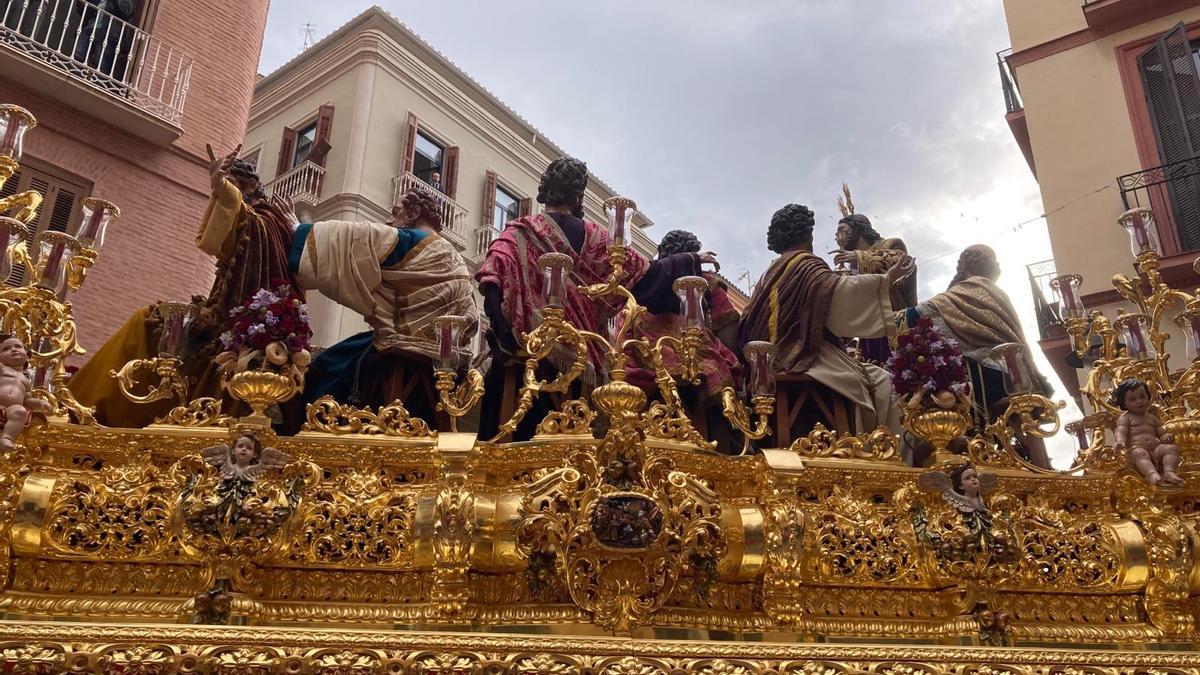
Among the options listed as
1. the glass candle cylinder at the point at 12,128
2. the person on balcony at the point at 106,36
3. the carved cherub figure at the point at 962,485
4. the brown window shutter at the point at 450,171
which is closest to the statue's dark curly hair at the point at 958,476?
the carved cherub figure at the point at 962,485

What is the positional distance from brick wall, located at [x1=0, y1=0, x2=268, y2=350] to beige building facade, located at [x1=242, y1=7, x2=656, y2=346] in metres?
3.99

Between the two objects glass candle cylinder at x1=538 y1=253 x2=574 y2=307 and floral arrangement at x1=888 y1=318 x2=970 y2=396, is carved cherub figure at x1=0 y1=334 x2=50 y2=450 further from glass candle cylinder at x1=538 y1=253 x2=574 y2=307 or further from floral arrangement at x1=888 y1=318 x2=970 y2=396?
floral arrangement at x1=888 y1=318 x2=970 y2=396

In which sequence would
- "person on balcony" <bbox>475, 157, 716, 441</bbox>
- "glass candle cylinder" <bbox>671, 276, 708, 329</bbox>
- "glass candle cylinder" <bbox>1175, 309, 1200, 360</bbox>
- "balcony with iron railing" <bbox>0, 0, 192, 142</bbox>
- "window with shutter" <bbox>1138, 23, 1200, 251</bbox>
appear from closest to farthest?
"glass candle cylinder" <bbox>671, 276, 708, 329</bbox> < "glass candle cylinder" <bbox>1175, 309, 1200, 360</bbox> < "person on balcony" <bbox>475, 157, 716, 441</bbox> < "balcony with iron railing" <bbox>0, 0, 192, 142</bbox> < "window with shutter" <bbox>1138, 23, 1200, 251</bbox>

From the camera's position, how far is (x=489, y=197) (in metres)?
16.7

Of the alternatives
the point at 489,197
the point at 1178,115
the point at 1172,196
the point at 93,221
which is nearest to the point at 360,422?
the point at 93,221

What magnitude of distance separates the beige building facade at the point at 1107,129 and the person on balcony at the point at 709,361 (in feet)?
16.8

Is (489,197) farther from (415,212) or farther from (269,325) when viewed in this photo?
(269,325)

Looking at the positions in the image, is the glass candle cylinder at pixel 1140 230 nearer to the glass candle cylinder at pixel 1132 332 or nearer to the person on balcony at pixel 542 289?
the glass candle cylinder at pixel 1132 332

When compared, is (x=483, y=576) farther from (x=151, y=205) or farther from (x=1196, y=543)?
(x=151, y=205)

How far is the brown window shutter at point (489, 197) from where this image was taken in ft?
54.2

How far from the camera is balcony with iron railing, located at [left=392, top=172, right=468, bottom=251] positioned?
15062mm

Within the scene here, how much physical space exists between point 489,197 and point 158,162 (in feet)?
25.8

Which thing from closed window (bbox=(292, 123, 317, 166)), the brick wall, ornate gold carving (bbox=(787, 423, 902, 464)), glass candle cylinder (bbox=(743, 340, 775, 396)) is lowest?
ornate gold carving (bbox=(787, 423, 902, 464))

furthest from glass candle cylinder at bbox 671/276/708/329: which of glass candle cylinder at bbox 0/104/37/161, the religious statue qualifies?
glass candle cylinder at bbox 0/104/37/161
